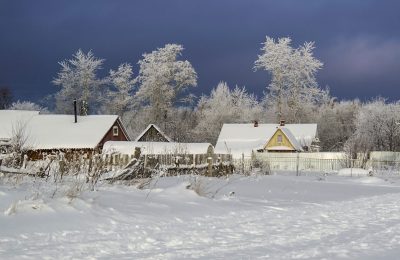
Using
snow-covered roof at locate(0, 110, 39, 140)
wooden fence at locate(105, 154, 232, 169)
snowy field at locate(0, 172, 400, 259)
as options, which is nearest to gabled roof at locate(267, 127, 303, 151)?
snow-covered roof at locate(0, 110, 39, 140)

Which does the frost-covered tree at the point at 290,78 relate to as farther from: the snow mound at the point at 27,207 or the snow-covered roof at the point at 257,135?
the snow mound at the point at 27,207

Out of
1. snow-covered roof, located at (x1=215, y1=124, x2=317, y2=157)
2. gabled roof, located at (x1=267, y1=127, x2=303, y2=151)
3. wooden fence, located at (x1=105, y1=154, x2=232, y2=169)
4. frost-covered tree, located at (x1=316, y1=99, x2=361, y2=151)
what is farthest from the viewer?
frost-covered tree, located at (x1=316, y1=99, x2=361, y2=151)

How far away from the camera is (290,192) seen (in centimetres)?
1636

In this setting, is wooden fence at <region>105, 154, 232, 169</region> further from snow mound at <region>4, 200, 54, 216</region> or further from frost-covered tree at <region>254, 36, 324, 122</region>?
frost-covered tree at <region>254, 36, 324, 122</region>

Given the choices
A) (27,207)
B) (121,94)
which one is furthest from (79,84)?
(27,207)

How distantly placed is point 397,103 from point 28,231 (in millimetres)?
67070

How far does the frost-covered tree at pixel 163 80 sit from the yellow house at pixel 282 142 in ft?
51.6

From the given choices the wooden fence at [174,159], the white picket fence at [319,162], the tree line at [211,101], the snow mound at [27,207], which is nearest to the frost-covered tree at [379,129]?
the tree line at [211,101]

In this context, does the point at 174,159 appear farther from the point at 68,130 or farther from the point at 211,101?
the point at 211,101

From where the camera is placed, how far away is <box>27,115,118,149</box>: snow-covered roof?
1827 inches

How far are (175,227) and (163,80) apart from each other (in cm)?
5604

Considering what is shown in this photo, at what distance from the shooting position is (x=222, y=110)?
68.5 meters

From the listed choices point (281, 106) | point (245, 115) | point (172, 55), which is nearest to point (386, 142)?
point (281, 106)

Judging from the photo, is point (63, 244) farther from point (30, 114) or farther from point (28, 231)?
point (30, 114)
